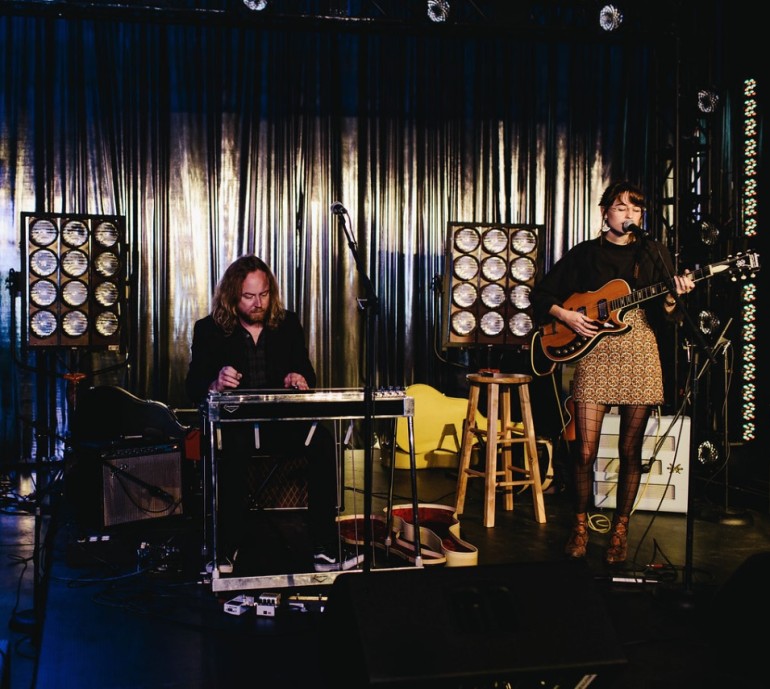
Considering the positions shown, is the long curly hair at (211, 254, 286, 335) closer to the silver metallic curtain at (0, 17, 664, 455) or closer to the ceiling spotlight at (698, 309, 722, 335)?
the silver metallic curtain at (0, 17, 664, 455)

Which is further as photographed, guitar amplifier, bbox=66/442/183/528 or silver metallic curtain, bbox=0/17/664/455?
silver metallic curtain, bbox=0/17/664/455

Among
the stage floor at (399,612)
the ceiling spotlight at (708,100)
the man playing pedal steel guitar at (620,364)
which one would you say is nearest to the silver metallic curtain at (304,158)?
the ceiling spotlight at (708,100)

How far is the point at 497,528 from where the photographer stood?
4.23 m

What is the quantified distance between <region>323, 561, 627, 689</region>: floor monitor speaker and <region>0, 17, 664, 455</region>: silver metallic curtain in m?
4.73

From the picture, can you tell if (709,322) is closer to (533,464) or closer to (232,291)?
(533,464)

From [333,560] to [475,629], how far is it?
1.59 metres

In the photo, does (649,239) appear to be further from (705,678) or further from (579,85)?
(579,85)

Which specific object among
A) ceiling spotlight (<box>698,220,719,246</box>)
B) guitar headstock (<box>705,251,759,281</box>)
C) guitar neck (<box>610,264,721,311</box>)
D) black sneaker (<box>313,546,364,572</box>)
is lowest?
black sneaker (<box>313,546,364,572</box>)

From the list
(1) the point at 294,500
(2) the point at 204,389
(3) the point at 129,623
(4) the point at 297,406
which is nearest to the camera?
(3) the point at 129,623

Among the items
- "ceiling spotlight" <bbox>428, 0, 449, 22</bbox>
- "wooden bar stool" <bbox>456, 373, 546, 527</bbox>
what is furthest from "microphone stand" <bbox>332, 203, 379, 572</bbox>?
"ceiling spotlight" <bbox>428, 0, 449, 22</bbox>

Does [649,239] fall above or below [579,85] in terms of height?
below

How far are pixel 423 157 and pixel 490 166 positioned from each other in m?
0.59

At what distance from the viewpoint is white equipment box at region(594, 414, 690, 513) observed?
4543mm

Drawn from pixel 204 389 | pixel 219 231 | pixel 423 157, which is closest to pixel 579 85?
pixel 423 157
